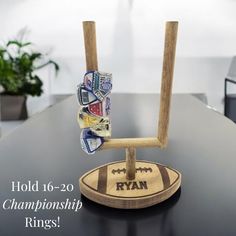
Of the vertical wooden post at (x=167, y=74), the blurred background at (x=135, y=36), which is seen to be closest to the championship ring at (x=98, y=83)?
the vertical wooden post at (x=167, y=74)

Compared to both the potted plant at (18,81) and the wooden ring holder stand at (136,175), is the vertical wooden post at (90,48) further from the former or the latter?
the potted plant at (18,81)

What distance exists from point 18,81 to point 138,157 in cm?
267

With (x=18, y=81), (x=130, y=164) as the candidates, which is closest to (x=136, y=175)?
(x=130, y=164)

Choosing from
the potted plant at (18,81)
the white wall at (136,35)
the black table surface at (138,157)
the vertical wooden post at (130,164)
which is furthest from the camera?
the white wall at (136,35)

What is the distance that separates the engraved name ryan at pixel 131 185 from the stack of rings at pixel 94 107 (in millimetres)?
85

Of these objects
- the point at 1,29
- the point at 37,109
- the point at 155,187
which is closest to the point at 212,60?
the point at 37,109

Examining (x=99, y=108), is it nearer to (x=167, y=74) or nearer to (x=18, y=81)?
(x=167, y=74)

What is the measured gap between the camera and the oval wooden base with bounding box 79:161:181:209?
0.58 m

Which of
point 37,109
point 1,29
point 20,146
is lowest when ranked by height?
point 37,109

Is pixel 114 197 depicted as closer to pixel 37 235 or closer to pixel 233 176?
pixel 37 235

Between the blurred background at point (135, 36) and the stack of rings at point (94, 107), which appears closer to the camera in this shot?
the stack of rings at point (94, 107)

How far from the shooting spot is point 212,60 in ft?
11.4

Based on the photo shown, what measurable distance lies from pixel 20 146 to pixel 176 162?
468 mm

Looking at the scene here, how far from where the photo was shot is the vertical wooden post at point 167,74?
57 centimetres
